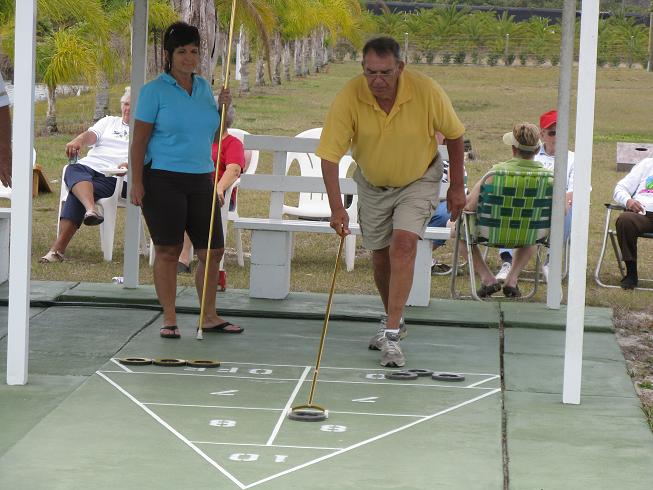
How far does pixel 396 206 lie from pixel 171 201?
1216 millimetres

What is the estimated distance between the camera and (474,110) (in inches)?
1330

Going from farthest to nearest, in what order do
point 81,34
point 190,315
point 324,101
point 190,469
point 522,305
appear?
point 324,101 < point 81,34 < point 522,305 < point 190,315 < point 190,469

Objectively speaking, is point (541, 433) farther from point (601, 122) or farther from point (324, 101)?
point (324, 101)

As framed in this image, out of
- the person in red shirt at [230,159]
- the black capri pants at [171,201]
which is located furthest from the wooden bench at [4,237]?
the black capri pants at [171,201]

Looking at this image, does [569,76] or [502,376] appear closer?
[502,376]

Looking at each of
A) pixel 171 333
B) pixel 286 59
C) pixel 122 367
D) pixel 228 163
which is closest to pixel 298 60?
pixel 286 59

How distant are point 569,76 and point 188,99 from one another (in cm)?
267

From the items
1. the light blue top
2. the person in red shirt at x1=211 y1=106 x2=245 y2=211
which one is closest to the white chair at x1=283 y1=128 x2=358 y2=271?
the person in red shirt at x1=211 y1=106 x2=245 y2=211

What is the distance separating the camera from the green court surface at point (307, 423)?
16.1 feet

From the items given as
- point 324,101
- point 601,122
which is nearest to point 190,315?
point 601,122

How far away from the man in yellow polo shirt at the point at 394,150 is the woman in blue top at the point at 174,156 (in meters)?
0.80

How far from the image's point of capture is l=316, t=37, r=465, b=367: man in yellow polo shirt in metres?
6.65

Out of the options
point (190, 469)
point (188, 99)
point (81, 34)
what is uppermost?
point (81, 34)

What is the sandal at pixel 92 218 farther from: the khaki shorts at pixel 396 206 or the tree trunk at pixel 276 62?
the tree trunk at pixel 276 62
